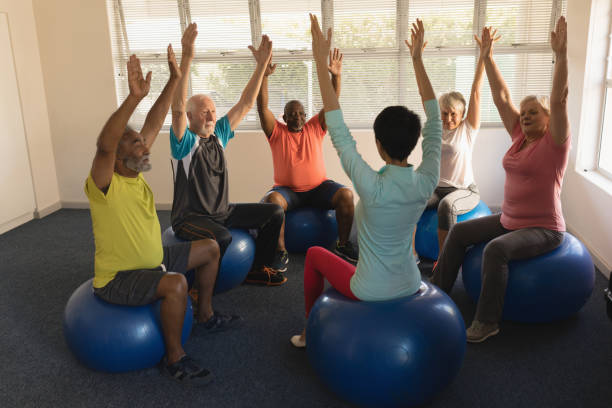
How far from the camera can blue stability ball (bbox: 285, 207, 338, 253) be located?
3.64 meters

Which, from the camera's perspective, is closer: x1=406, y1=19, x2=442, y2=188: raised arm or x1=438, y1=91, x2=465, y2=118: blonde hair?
x1=406, y1=19, x2=442, y2=188: raised arm

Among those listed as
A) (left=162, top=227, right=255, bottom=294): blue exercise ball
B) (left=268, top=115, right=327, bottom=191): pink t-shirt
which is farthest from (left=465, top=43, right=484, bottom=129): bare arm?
(left=162, top=227, right=255, bottom=294): blue exercise ball

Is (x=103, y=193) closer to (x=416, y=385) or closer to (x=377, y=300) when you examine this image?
(x=377, y=300)

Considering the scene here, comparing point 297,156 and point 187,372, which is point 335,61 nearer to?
point 297,156

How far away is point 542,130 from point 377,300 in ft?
4.34

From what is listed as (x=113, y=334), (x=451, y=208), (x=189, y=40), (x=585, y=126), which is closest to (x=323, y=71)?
(x=189, y=40)

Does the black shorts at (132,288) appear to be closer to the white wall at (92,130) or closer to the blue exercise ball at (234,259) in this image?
the blue exercise ball at (234,259)

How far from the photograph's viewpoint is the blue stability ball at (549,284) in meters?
2.54

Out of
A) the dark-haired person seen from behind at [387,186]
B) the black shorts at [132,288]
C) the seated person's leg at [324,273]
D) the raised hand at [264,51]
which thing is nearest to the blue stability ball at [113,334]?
the black shorts at [132,288]

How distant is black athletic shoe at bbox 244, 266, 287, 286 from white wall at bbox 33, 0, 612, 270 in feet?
5.84

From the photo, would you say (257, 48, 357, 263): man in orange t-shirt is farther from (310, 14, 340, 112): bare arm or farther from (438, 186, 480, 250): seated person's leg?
(310, 14, 340, 112): bare arm

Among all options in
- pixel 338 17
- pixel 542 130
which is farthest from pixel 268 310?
pixel 338 17

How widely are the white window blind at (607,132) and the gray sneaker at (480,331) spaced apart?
1873 millimetres

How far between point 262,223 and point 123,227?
1.06 meters
